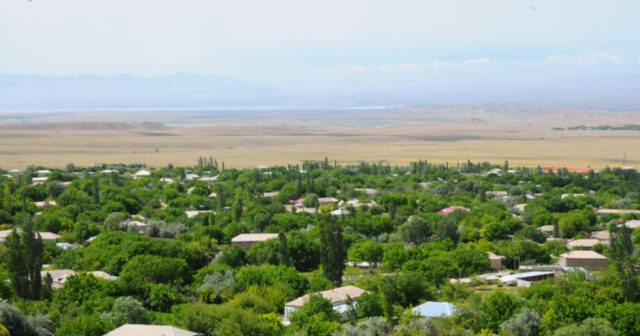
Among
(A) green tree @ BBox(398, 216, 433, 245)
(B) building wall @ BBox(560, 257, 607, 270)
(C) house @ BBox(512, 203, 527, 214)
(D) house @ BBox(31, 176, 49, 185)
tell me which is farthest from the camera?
(D) house @ BBox(31, 176, 49, 185)

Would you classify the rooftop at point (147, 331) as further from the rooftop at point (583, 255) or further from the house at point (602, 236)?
the house at point (602, 236)

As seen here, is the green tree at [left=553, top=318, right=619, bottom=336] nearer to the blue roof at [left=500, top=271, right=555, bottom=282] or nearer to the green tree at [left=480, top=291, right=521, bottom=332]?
the green tree at [left=480, top=291, right=521, bottom=332]

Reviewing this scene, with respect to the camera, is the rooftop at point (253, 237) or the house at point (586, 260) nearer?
the house at point (586, 260)

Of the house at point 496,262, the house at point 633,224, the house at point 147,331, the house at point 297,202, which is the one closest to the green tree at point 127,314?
the house at point 147,331

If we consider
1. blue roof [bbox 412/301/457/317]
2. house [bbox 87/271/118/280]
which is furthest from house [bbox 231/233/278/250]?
blue roof [bbox 412/301/457/317]

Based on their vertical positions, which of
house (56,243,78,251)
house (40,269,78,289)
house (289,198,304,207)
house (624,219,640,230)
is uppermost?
house (40,269,78,289)

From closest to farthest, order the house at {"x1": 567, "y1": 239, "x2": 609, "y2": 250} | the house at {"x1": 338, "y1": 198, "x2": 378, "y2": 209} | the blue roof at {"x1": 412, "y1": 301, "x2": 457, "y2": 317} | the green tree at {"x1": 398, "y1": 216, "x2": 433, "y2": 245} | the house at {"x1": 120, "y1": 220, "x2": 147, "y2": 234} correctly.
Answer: the blue roof at {"x1": 412, "y1": 301, "x2": 457, "y2": 317} < the house at {"x1": 567, "y1": 239, "x2": 609, "y2": 250} < the green tree at {"x1": 398, "y1": 216, "x2": 433, "y2": 245} < the house at {"x1": 120, "y1": 220, "x2": 147, "y2": 234} < the house at {"x1": 338, "y1": 198, "x2": 378, "y2": 209}

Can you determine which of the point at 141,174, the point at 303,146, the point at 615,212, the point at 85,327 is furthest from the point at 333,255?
the point at 303,146
